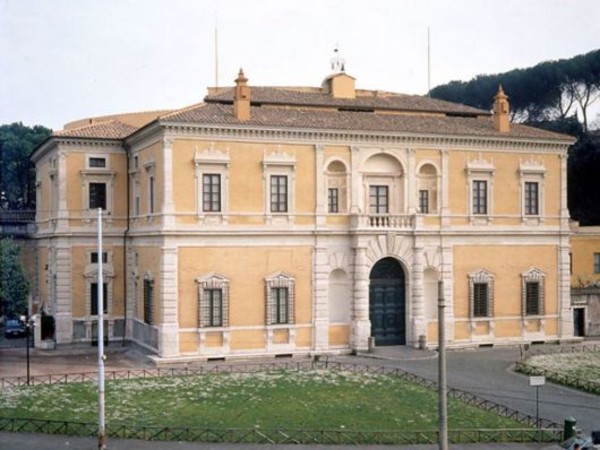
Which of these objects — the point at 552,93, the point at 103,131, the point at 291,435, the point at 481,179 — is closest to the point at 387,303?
the point at 481,179

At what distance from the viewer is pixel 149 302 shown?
132 ft

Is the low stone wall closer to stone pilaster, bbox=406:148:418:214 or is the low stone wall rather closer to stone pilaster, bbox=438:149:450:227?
stone pilaster, bbox=438:149:450:227

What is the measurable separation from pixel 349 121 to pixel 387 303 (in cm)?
929

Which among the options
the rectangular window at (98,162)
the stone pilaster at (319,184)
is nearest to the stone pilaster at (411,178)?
the stone pilaster at (319,184)

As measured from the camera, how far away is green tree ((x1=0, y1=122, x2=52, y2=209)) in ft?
263

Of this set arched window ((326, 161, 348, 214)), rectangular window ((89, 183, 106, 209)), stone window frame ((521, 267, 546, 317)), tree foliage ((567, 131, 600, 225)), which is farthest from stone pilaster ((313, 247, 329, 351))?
tree foliage ((567, 131, 600, 225))

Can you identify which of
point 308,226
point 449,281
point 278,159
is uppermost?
point 278,159

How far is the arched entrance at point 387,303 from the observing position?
41.8 meters

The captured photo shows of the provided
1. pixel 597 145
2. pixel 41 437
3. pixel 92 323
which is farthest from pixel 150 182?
pixel 597 145

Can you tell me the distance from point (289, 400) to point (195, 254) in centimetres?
1126

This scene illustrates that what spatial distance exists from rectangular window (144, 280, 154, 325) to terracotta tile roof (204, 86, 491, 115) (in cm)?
973

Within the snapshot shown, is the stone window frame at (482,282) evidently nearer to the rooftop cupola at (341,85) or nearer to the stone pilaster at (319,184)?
the stone pilaster at (319,184)

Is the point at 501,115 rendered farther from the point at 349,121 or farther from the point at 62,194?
the point at 62,194

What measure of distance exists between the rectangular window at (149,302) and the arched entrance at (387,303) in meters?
10.6
